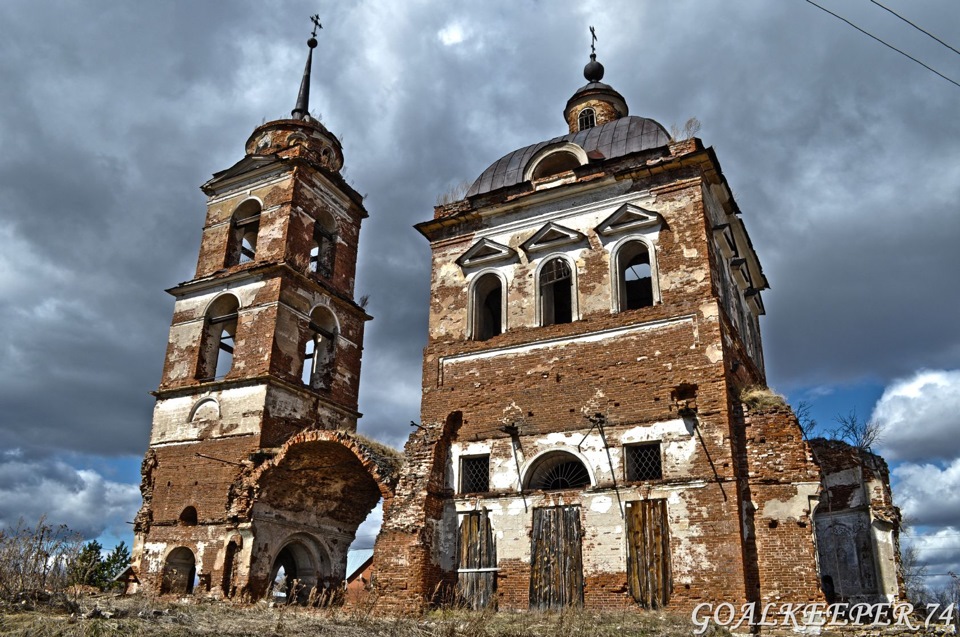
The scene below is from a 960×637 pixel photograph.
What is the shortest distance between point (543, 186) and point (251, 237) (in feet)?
36.7

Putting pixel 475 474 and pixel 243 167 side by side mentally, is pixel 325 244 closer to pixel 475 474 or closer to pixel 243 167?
pixel 243 167

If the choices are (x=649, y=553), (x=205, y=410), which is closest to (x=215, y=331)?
(x=205, y=410)

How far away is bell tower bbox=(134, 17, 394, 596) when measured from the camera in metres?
17.9

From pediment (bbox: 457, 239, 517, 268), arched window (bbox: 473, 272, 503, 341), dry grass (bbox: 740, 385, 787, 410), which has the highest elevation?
pediment (bbox: 457, 239, 517, 268)

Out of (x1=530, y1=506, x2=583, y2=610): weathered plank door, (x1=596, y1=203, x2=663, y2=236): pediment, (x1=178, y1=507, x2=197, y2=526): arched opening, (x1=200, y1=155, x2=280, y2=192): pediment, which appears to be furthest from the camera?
(x1=200, y1=155, x2=280, y2=192): pediment

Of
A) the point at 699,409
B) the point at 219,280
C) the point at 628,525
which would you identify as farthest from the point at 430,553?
the point at 219,280

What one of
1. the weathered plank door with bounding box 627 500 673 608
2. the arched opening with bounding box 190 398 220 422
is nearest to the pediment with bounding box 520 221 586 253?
the weathered plank door with bounding box 627 500 673 608

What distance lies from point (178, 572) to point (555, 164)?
13.6 meters

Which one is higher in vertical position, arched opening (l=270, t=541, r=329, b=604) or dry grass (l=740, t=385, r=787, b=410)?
dry grass (l=740, t=385, r=787, b=410)

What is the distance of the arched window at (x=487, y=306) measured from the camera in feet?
54.8

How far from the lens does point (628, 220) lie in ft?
51.5

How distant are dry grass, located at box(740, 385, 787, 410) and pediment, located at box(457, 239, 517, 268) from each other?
586 centimetres

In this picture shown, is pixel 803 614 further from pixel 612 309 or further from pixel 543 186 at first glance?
pixel 543 186

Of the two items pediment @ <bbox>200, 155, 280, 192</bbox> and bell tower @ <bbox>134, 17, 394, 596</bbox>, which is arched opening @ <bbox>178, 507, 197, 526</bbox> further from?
pediment @ <bbox>200, 155, 280, 192</bbox>
